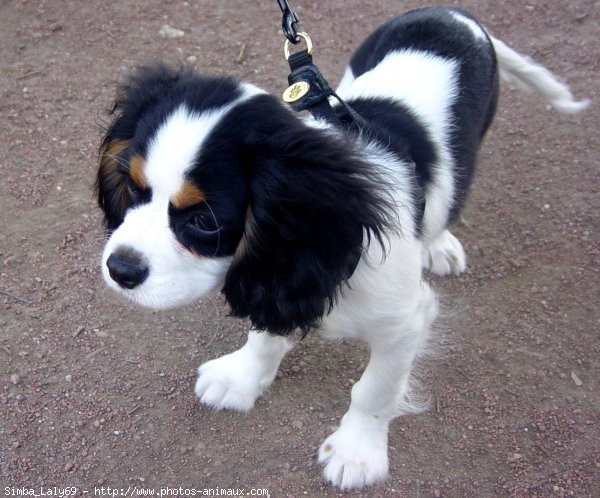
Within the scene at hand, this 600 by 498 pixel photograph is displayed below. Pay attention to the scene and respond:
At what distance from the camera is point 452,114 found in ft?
9.25

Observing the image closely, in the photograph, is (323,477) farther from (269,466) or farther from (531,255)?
(531,255)

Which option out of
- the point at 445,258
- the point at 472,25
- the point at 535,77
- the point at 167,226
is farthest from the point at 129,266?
the point at 535,77

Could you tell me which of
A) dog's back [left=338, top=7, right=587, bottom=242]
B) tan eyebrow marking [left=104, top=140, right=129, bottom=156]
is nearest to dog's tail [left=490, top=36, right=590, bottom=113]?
dog's back [left=338, top=7, right=587, bottom=242]

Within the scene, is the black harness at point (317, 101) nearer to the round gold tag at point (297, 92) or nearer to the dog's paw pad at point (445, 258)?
the round gold tag at point (297, 92)

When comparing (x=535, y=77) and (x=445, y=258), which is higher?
(x=535, y=77)

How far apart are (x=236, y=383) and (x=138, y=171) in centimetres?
131

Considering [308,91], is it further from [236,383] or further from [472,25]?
[236,383]

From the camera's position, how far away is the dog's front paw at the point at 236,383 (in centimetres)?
295

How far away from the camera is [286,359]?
3.16 meters

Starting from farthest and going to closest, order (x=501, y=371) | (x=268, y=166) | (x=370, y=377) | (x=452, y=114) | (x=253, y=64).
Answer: (x=253, y=64) < (x=501, y=371) < (x=452, y=114) < (x=370, y=377) < (x=268, y=166)

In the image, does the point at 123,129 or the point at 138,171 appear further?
the point at 123,129

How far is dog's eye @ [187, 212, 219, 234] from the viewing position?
1.91 meters

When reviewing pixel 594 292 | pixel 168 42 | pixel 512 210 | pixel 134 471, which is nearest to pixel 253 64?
pixel 168 42

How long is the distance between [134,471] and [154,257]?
1.22m
